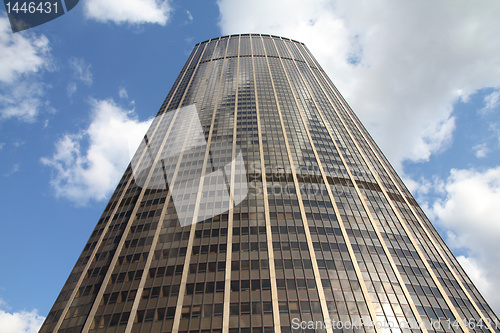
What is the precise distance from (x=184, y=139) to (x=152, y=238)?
114ft

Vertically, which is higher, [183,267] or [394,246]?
[394,246]

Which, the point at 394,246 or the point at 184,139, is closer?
the point at 394,246

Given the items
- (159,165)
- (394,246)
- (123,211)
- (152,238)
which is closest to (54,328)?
(152,238)

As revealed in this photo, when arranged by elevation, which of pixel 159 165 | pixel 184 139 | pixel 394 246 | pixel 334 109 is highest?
pixel 334 109

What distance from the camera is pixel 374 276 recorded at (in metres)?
48.4

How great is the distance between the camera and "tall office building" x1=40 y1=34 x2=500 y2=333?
43.8 m

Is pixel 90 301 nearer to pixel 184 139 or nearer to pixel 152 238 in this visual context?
pixel 152 238

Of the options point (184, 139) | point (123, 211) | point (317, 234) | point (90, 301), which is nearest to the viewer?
point (90, 301)

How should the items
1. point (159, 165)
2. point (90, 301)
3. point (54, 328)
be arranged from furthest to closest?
1. point (159, 165)
2. point (90, 301)
3. point (54, 328)

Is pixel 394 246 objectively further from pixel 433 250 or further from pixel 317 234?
pixel 317 234

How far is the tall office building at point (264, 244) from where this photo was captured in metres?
43.8

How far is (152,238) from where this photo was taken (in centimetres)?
5744

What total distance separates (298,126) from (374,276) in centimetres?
4785

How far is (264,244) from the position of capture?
173ft
